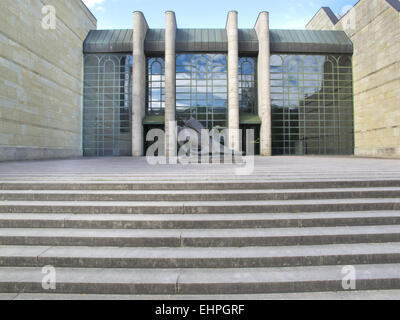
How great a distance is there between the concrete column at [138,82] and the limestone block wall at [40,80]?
578cm

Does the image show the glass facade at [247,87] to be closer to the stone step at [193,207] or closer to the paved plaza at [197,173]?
the paved plaza at [197,173]

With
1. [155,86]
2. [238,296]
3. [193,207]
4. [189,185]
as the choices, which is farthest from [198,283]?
[155,86]

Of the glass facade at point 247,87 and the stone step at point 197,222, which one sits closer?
the stone step at point 197,222

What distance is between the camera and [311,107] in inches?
945

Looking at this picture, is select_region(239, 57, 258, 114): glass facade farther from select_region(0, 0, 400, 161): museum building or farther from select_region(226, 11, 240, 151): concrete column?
select_region(226, 11, 240, 151): concrete column

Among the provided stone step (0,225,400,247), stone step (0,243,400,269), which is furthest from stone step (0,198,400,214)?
stone step (0,243,400,269)

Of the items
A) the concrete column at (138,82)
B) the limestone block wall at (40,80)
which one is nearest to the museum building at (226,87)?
the concrete column at (138,82)

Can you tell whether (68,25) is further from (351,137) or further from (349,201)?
(351,137)

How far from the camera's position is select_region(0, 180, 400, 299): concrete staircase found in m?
2.77

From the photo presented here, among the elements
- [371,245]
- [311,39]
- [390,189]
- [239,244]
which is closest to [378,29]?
[311,39]

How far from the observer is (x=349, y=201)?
455cm

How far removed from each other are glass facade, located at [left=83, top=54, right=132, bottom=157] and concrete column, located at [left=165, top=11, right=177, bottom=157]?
4692 mm

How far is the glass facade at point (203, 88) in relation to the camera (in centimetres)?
2361

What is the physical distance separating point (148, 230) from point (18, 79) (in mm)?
16510
